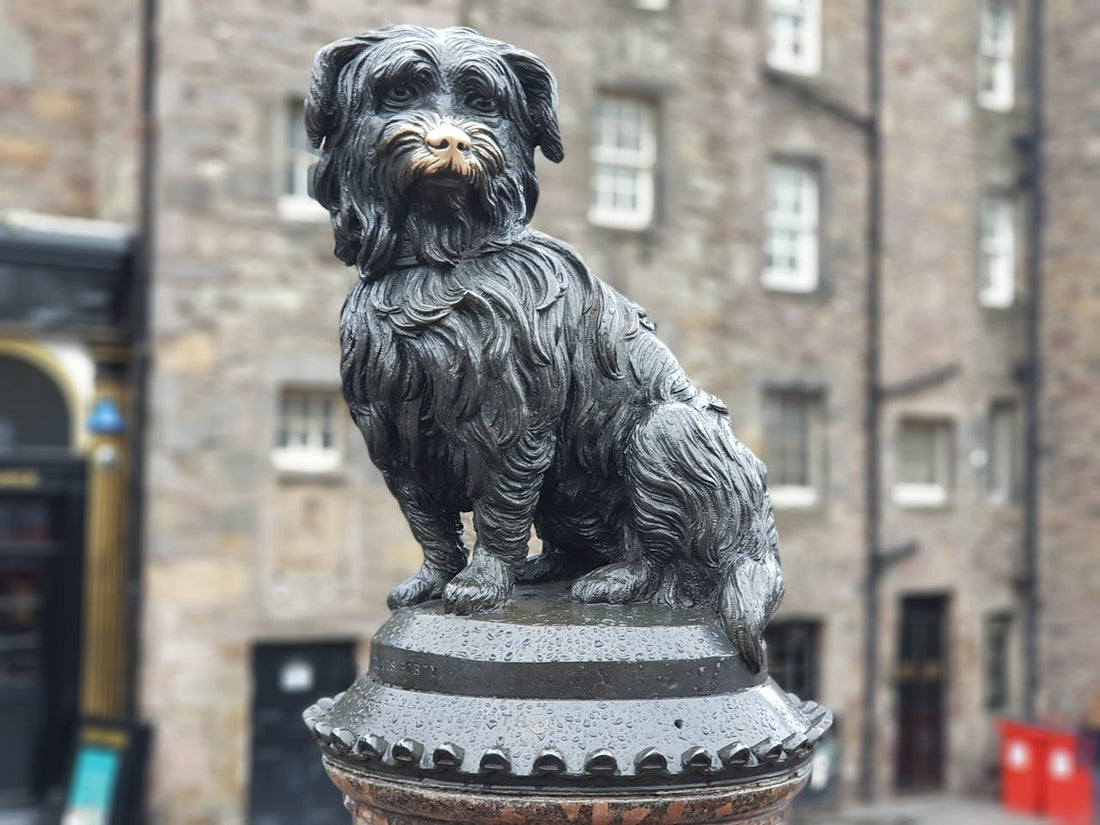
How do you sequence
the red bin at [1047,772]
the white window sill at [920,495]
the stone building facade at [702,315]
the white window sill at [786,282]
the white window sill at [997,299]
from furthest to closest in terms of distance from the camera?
the white window sill at [997,299], the white window sill at [920,495], the red bin at [1047,772], the white window sill at [786,282], the stone building facade at [702,315]

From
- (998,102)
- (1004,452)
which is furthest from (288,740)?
(998,102)

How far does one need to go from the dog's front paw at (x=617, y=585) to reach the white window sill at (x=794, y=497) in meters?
12.3

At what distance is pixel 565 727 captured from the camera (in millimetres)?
2684

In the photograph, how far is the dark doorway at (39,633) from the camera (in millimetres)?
11875

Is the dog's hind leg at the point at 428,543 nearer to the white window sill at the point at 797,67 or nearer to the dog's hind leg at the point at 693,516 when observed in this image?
the dog's hind leg at the point at 693,516

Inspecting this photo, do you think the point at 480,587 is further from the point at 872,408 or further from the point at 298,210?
the point at 872,408

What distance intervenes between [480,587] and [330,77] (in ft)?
4.04

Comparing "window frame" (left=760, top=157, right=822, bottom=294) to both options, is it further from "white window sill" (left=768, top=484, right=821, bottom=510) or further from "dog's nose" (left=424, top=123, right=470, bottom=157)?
"dog's nose" (left=424, top=123, right=470, bottom=157)

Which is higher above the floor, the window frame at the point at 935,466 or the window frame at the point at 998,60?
the window frame at the point at 998,60

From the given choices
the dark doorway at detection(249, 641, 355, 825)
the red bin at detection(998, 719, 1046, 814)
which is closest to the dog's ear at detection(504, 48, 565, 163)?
the dark doorway at detection(249, 641, 355, 825)

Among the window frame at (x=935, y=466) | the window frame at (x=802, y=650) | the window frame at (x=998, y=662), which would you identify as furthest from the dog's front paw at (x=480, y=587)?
the window frame at (x=998, y=662)

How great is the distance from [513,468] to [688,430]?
0.42 metres

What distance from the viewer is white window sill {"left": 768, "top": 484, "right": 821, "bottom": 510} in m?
15.4

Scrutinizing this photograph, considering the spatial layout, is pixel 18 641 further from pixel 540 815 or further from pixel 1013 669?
pixel 1013 669
